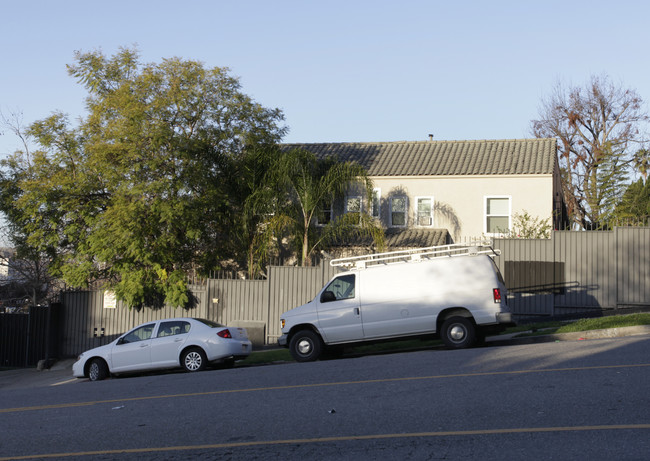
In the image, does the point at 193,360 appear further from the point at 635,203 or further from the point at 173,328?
the point at 635,203

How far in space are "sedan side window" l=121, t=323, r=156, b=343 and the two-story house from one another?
1080 centimetres

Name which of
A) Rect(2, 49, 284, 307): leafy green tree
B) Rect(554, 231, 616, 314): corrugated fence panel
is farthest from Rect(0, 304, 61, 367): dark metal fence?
Rect(554, 231, 616, 314): corrugated fence panel

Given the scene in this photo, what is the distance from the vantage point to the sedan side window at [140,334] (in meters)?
17.3

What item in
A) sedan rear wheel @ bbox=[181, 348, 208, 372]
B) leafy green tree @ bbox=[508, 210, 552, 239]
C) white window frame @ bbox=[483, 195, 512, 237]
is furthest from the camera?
white window frame @ bbox=[483, 195, 512, 237]

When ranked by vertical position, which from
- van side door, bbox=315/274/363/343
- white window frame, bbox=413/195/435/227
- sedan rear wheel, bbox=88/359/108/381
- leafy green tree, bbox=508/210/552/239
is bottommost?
sedan rear wheel, bbox=88/359/108/381

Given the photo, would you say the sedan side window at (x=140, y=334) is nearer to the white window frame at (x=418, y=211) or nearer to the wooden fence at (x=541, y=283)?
the wooden fence at (x=541, y=283)

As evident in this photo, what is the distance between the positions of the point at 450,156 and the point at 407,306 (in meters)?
13.5

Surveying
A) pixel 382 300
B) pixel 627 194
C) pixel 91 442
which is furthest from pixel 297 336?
pixel 627 194

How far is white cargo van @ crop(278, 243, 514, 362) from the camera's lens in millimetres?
15172

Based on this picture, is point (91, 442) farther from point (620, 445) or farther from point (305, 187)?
point (305, 187)

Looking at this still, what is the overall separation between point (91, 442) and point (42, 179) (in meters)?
16.9

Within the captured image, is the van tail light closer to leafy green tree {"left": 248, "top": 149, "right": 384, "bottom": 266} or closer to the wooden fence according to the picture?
the wooden fence

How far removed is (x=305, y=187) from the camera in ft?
76.1

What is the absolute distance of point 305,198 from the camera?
23188 millimetres
